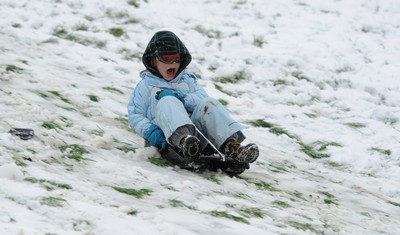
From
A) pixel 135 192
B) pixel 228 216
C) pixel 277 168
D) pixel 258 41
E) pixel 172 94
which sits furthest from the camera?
pixel 258 41

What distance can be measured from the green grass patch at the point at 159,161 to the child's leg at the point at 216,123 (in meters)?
0.38

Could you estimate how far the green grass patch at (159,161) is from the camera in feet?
17.2

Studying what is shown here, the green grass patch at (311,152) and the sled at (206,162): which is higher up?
the sled at (206,162)

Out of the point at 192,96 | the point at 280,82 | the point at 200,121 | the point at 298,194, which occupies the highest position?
the point at 192,96

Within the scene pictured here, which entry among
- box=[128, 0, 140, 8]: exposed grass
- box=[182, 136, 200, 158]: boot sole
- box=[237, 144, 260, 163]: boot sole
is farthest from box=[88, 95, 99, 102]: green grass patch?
box=[128, 0, 140, 8]: exposed grass

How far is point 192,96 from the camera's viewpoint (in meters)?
5.68

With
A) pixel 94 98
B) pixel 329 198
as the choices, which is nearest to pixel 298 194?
pixel 329 198

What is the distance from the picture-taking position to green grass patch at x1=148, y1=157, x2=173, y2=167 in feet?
17.2

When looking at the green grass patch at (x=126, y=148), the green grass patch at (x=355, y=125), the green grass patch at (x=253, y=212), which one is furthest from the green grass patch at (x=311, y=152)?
the green grass patch at (x=253, y=212)

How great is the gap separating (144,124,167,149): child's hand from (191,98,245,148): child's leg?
0.34 m

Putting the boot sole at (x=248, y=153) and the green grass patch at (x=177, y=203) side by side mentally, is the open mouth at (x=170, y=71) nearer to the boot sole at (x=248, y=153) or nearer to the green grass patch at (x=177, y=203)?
the boot sole at (x=248, y=153)

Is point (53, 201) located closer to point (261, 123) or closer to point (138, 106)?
point (138, 106)

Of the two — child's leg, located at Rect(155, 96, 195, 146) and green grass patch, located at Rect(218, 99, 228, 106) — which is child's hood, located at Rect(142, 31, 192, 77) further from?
green grass patch, located at Rect(218, 99, 228, 106)

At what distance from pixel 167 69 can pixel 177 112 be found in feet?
2.31
